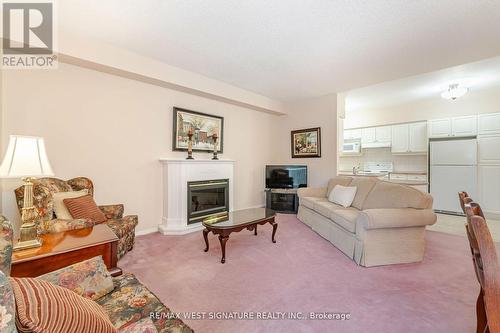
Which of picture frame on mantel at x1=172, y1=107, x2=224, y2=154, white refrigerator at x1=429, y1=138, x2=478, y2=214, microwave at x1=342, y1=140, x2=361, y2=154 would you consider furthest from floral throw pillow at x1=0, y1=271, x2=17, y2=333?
microwave at x1=342, y1=140, x2=361, y2=154

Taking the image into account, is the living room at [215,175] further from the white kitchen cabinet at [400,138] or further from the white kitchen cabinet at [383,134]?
the white kitchen cabinet at [383,134]

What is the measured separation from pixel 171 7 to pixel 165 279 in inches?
107

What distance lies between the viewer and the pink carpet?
164 centimetres

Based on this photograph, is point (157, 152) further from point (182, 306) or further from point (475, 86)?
point (475, 86)

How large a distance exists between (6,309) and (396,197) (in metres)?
3.55

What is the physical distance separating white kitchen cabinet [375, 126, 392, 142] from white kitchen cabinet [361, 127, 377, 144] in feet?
0.18

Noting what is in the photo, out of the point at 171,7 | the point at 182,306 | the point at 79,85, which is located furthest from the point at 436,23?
the point at 79,85

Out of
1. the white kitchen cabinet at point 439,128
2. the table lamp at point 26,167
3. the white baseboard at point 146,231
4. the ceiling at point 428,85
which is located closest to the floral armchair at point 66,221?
the table lamp at point 26,167

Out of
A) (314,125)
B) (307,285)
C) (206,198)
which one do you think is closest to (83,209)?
(206,198)

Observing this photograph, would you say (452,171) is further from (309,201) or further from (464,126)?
(309,201)

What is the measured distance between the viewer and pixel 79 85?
3016mm

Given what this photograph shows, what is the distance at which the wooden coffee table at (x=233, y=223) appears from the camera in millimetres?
2588

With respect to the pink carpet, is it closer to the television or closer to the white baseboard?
the white baseboard

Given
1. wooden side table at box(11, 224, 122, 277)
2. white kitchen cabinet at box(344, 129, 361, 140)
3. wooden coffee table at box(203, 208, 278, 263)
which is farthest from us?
white kitchen cabinet at box(344, 129, 361, 140)
